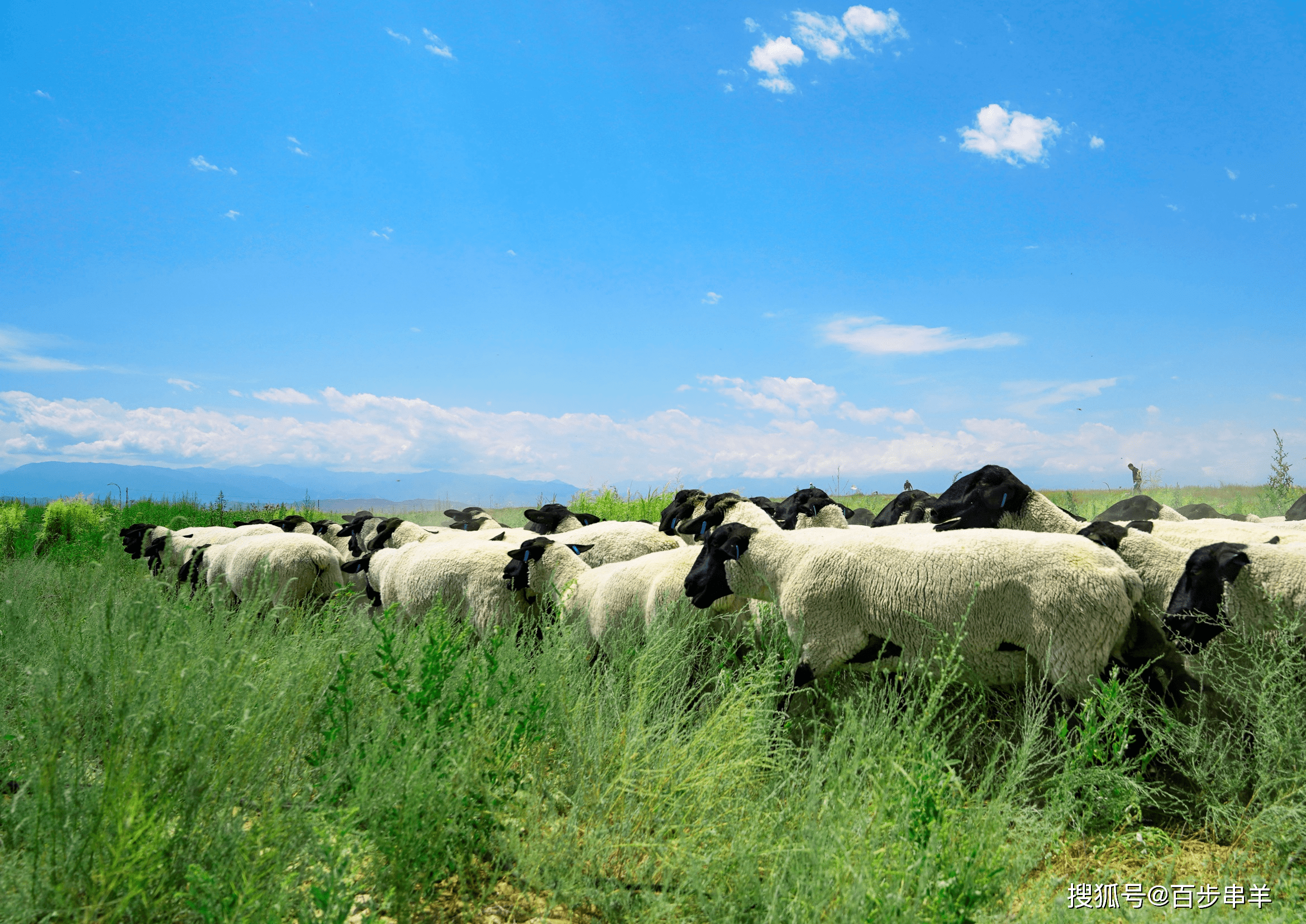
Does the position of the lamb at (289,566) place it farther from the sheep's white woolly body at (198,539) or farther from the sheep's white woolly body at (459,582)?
the sheep's white woolly body at (198,539)

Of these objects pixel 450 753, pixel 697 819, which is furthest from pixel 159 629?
pixel 697 819

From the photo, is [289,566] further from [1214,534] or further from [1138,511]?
[1138,511]

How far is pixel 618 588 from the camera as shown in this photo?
6.76 meters

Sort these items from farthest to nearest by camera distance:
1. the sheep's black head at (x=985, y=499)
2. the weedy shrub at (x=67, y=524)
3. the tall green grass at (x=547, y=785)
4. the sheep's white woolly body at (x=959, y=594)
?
1. the weedy shrub at (x=67, y=524)
2. the sheep's black head at (x=985, y=499)
3. the sheep's white woolly body at (x=959, y=594)
4. the tall green grass at (x=547, y=785)

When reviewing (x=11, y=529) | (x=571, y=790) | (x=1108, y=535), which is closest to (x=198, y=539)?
(x=11, y=529)

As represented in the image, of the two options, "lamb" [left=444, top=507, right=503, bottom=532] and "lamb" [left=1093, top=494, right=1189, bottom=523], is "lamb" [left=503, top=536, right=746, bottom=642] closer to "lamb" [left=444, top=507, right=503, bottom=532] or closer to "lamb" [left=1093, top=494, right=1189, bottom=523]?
"lamb" [left=444, top=507, right=503, bottom=532]

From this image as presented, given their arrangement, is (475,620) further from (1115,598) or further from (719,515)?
(1115,598)

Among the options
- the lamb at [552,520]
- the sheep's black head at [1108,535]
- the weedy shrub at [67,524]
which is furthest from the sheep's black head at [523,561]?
the weedy shrub at [67,524]

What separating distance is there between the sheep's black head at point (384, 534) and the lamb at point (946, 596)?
5987 mm

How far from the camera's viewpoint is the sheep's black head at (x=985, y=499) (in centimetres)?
590

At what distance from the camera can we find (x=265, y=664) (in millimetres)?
4781

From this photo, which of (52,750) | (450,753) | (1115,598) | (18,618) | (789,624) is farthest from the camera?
(18,618)

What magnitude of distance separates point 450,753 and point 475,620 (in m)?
4.16

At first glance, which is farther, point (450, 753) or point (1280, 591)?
point (1280, 591)
